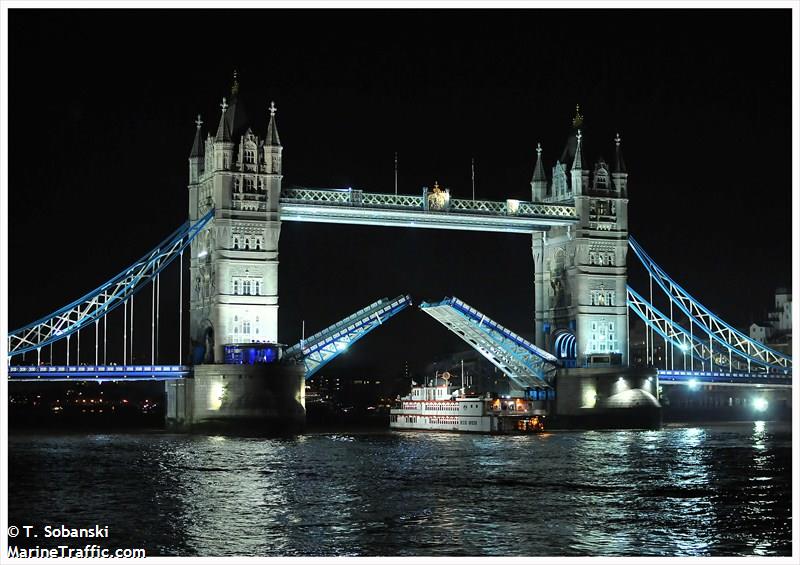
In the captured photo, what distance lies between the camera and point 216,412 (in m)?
73.1

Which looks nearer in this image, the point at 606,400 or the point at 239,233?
the point at 239,233

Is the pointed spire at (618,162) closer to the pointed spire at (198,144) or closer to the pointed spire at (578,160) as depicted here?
the pointed spire at (578,160)

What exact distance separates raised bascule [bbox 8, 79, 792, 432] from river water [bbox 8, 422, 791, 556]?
5.42m

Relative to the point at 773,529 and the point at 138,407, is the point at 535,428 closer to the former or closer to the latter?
the point at 773,529

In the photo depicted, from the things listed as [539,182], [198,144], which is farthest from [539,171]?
[198,144]

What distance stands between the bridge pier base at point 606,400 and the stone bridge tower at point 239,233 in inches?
647

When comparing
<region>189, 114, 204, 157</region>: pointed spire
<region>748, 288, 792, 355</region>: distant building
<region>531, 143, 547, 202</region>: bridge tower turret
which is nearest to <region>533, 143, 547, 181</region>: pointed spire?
<region>531, 143, 547, 202</region>: bridge tower turret

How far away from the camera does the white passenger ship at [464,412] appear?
79.3 m

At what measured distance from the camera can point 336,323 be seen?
77.8 meters

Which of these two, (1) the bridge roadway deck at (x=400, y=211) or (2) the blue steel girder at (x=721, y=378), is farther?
(2) the blue steel girder at (x=721, y=378)

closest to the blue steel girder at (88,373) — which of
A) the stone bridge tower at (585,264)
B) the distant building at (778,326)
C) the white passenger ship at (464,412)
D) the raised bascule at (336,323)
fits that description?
the raised bascule at (336,323)

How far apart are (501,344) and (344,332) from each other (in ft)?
32.3

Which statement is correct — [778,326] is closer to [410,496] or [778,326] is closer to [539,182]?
[539,182]

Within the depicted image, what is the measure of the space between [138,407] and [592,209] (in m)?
115
